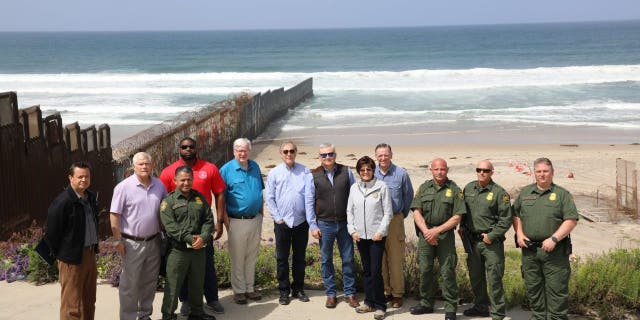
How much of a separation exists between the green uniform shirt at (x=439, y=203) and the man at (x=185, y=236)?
6.23 feet

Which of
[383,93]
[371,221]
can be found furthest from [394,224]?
[383,93]

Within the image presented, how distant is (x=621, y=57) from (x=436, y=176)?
230 ft

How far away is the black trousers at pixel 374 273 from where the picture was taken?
6.51 metres

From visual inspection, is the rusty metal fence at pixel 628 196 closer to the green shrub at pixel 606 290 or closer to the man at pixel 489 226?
the green shrub at pixel 606 290

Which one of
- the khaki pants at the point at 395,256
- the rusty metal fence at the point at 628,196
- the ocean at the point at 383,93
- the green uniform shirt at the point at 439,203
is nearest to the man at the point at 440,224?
the green uniform shirt at the point at 439,203

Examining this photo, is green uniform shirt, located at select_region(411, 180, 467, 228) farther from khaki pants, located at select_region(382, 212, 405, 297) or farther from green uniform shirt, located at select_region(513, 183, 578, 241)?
green uniform shirt, located at select_region(513, 183, 578, 241)

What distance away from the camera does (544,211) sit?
5.98 metres

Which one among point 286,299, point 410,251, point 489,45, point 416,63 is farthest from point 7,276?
point 489,45

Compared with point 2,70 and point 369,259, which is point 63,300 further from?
point 2,70

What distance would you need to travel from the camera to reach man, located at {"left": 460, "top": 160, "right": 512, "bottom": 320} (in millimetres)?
6199

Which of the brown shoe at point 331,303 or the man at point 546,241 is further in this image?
the brown shoe at point 331,303

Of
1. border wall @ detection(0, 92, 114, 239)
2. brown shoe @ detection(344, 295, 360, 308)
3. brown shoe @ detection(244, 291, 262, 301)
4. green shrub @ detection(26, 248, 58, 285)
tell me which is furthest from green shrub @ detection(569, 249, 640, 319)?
border wall @ detection(0, 92, 114, 239)

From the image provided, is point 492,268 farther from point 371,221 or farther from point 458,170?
point 458,170

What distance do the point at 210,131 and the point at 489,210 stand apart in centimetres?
1069
